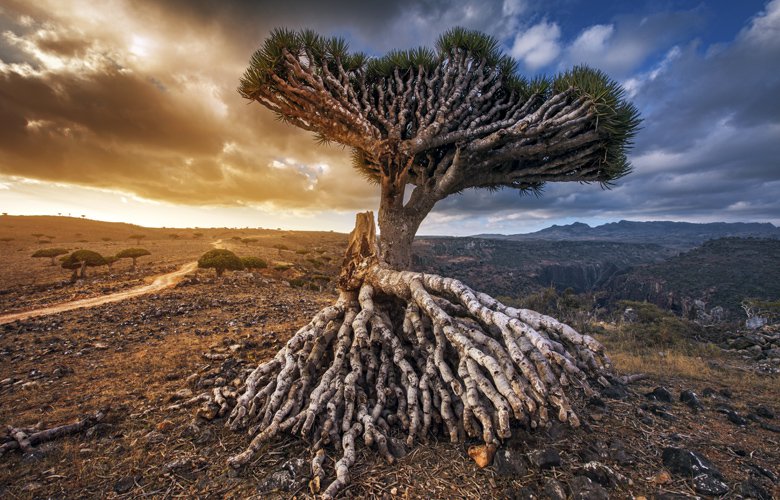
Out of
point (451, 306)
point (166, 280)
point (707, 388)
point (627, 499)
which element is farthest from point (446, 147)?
point (166, 280)

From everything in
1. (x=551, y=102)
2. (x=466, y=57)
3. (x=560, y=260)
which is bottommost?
(x=560, y=260)

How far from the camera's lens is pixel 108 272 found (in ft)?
79.1

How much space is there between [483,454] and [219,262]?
21067mm

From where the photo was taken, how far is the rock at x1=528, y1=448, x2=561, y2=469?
11.3 feet

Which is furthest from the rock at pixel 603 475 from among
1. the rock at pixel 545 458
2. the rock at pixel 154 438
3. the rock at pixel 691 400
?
the rock at pixel 154 438

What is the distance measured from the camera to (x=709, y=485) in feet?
10.8

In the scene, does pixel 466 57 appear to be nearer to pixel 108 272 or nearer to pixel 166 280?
pixel 166 280

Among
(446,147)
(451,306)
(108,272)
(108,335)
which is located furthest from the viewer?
(108,272)

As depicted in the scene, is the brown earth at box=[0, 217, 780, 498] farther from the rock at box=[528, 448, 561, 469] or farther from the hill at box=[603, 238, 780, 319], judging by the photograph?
the hill at box=[603, 238, 780, 319]

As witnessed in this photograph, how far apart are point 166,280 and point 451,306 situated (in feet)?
71.6

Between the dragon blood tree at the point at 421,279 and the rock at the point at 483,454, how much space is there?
0.12 metres

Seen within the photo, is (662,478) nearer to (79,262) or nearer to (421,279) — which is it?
(421,279)

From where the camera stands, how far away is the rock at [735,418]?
512 cm

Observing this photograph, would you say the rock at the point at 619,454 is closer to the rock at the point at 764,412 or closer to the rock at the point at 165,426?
the rock at the point at 764,412
